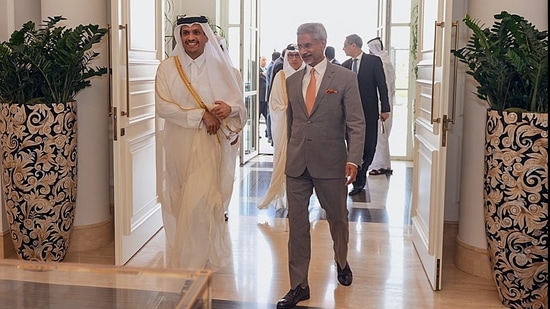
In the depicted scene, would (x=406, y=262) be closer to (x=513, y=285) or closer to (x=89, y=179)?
(x=513, y=285)

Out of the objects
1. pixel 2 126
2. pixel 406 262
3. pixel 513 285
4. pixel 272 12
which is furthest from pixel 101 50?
pixel 272 12

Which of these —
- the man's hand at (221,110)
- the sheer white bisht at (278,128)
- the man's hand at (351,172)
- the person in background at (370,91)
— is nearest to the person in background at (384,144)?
the person in background at (370,91)

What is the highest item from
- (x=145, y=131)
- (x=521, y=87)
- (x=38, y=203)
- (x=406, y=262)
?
(x=521, y=87)

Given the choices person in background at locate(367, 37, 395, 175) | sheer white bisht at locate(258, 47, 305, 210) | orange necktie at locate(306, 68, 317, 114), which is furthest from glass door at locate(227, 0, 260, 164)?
orange necktie at locate(306, 68, 317, 114)

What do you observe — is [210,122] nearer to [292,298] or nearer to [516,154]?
[292,298]

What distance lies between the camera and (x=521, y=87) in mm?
3553

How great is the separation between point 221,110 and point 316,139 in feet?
2.39

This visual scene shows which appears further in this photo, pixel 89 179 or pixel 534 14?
pixel 89 179

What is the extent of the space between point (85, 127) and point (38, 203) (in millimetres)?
741

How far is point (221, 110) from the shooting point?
13.1ft

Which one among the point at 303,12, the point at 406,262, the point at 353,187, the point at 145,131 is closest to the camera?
the point at 406,262

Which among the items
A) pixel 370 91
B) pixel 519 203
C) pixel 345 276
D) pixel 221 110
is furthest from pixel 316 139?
pixel 370 91

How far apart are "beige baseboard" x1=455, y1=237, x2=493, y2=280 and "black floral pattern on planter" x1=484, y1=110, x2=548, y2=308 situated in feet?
1.81

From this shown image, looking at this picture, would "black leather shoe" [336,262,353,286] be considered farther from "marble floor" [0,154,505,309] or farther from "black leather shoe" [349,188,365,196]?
"black leather shoe" [349,188,365,196]
